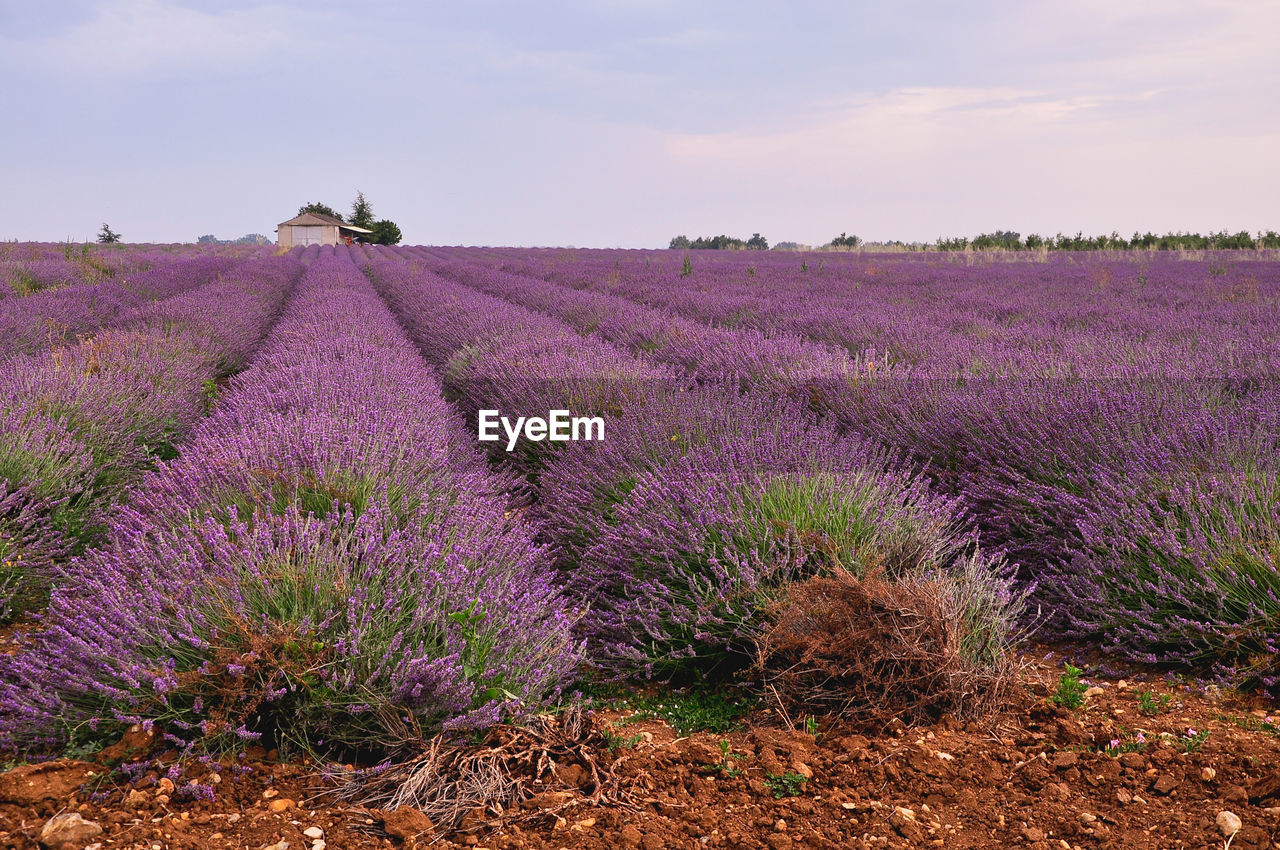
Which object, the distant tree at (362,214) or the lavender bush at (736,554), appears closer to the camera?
the lavender bush at (736,554)

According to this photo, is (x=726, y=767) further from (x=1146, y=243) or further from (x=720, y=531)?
(x=1146, y=243)

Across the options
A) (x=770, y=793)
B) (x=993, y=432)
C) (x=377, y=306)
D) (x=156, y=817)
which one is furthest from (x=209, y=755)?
(x=377, y=306)

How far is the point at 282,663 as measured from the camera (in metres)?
2.05

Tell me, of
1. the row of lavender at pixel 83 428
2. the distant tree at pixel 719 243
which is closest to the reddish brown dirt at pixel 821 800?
the row of lavender at pixel 83 428

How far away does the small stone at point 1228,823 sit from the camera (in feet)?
5.65

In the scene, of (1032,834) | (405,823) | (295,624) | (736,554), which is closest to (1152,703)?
(1032,834)

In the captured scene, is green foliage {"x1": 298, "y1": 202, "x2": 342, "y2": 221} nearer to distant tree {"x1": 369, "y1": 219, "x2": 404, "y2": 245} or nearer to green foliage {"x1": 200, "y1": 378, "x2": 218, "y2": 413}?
distant tree {"x1": 369, "y1": 219, "x2": 404, "y2": 245}

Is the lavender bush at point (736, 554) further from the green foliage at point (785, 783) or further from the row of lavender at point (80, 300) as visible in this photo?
the row of lavender at point (80, 300)

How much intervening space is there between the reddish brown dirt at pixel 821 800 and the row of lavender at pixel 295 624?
146mm

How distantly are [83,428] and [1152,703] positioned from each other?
475cm

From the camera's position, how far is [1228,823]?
174cm

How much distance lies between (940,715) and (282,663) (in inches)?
63.6

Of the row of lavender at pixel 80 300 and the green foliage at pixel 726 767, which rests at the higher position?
the row of lavender at pixel 80 300

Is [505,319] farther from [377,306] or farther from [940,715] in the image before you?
[940,715]
